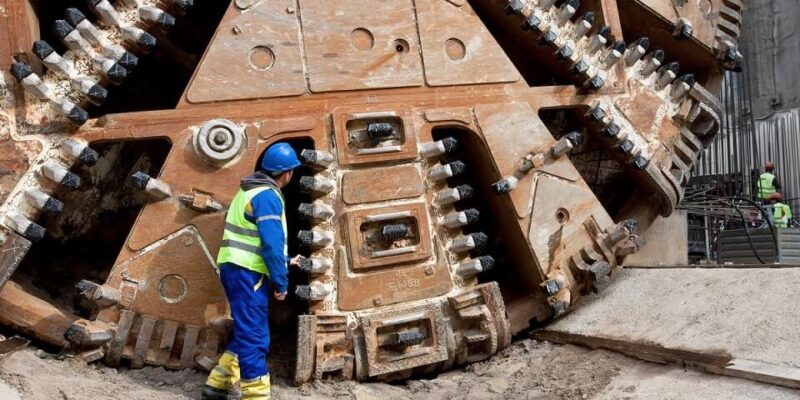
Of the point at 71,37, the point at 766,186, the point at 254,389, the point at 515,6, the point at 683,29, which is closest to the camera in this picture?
the point at 254,389

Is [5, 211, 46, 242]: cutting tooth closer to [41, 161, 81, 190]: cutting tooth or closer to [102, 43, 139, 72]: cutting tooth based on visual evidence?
[41, 161, 81, 190]: cutting tooth

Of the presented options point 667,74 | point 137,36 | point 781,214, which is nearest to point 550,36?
point 667,74

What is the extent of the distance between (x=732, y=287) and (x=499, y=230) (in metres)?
1.59

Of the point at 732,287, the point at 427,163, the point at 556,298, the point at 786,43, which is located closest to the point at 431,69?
the point at 427,163

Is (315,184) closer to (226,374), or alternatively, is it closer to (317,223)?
(317,223)

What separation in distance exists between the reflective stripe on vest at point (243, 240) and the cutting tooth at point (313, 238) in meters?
0.44

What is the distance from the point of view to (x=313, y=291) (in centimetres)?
417

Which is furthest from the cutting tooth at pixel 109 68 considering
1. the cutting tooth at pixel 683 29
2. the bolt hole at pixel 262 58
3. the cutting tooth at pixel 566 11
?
the cutting tooth at pixel 683 29

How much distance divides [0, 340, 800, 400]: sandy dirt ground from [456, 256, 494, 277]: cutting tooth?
0.60 metres

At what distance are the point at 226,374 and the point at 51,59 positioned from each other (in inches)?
80.0

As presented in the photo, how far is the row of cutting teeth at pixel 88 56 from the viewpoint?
4082 millimetres

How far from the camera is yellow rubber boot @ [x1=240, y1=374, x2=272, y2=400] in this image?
3594 millimetres

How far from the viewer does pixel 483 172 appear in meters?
5.04

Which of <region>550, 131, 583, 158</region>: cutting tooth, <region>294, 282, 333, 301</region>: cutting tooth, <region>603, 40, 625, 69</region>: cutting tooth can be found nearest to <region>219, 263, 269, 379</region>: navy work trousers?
<region>294, 282, 333, 301</region>: cutting tooth
